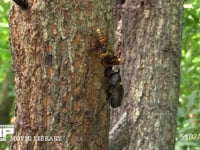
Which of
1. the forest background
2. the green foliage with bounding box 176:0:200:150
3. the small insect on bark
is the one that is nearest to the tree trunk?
the small insect on bark

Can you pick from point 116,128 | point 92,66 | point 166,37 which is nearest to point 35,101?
point 92,66

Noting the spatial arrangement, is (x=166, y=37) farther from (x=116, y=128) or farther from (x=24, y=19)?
(x=24, y=19)

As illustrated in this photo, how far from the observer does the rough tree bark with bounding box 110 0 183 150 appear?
3086mm

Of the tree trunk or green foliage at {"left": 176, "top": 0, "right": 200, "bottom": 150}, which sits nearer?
the tree trunk

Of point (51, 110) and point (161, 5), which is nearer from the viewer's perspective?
point (51, 110)

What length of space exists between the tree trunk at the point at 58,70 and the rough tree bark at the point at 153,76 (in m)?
1.16

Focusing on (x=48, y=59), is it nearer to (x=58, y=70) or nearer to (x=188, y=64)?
(x=58, y=70)

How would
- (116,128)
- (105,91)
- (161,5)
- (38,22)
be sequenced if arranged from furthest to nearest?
(161,5) → (116,128) → (105,91) → (38,22)

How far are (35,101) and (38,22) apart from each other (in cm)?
34

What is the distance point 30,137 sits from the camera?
1956 millimetres

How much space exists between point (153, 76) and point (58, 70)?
1.32 m

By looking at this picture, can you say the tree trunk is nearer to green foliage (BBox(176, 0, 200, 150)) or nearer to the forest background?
the forest background

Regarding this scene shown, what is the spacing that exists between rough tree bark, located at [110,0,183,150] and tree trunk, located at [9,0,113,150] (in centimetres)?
116

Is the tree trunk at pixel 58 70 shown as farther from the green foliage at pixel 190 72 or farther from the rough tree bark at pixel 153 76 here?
the green foliage at pixel 190 72
